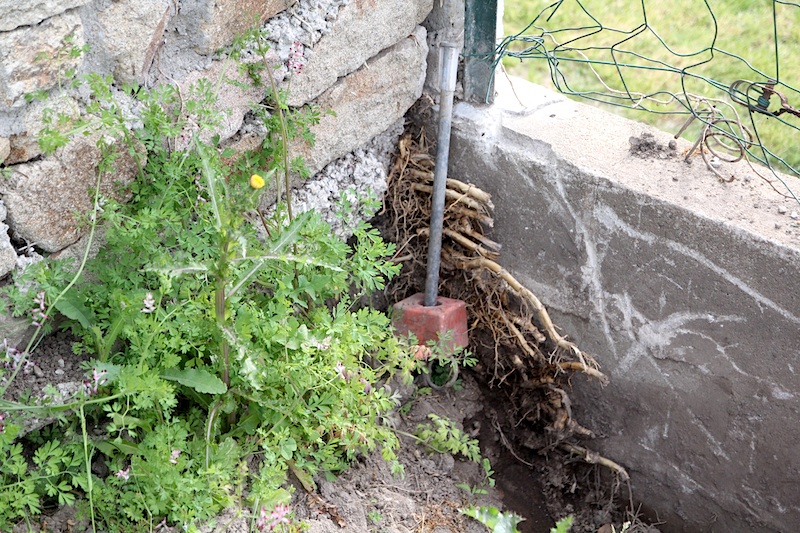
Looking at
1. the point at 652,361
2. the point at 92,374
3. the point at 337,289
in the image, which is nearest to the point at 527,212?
the point at 652,361

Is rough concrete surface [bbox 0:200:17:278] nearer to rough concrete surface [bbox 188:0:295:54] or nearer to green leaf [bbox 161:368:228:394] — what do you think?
green leaf [bbox 161:368:228:394]

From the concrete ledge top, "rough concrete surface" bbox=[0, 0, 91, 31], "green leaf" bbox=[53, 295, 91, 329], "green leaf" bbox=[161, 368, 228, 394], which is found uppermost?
"rough concrete surface" bbox=[0, 0, 91, 31]

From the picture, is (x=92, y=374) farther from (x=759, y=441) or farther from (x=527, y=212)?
(x=759, y=441)

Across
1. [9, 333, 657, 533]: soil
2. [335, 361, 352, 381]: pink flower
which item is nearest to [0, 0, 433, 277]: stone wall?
[9, 333, 657, 533]: soil

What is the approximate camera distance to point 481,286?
2.57 m

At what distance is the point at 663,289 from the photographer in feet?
7.38

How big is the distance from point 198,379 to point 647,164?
4.56 ft

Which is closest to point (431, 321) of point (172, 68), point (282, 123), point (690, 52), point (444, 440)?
point (444, 440)

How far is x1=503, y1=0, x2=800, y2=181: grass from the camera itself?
10.5 ft

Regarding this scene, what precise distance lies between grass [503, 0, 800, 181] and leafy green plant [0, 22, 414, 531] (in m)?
1.72

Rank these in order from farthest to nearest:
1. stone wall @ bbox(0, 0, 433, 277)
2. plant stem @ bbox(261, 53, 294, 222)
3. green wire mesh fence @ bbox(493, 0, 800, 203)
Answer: green wire mesh fence @ bbox(493, 0, 800, 203) → plant stem @ bbox(261, 53, 294, 222) → stone wall @ bbox(0, 0, 433, 277)

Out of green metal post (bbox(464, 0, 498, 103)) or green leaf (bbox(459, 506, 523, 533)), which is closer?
green leaf (bbox(459, 506, 523, 533))

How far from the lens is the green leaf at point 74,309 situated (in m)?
1.70

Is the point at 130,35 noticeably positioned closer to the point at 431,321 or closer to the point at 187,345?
the point at 187,345
